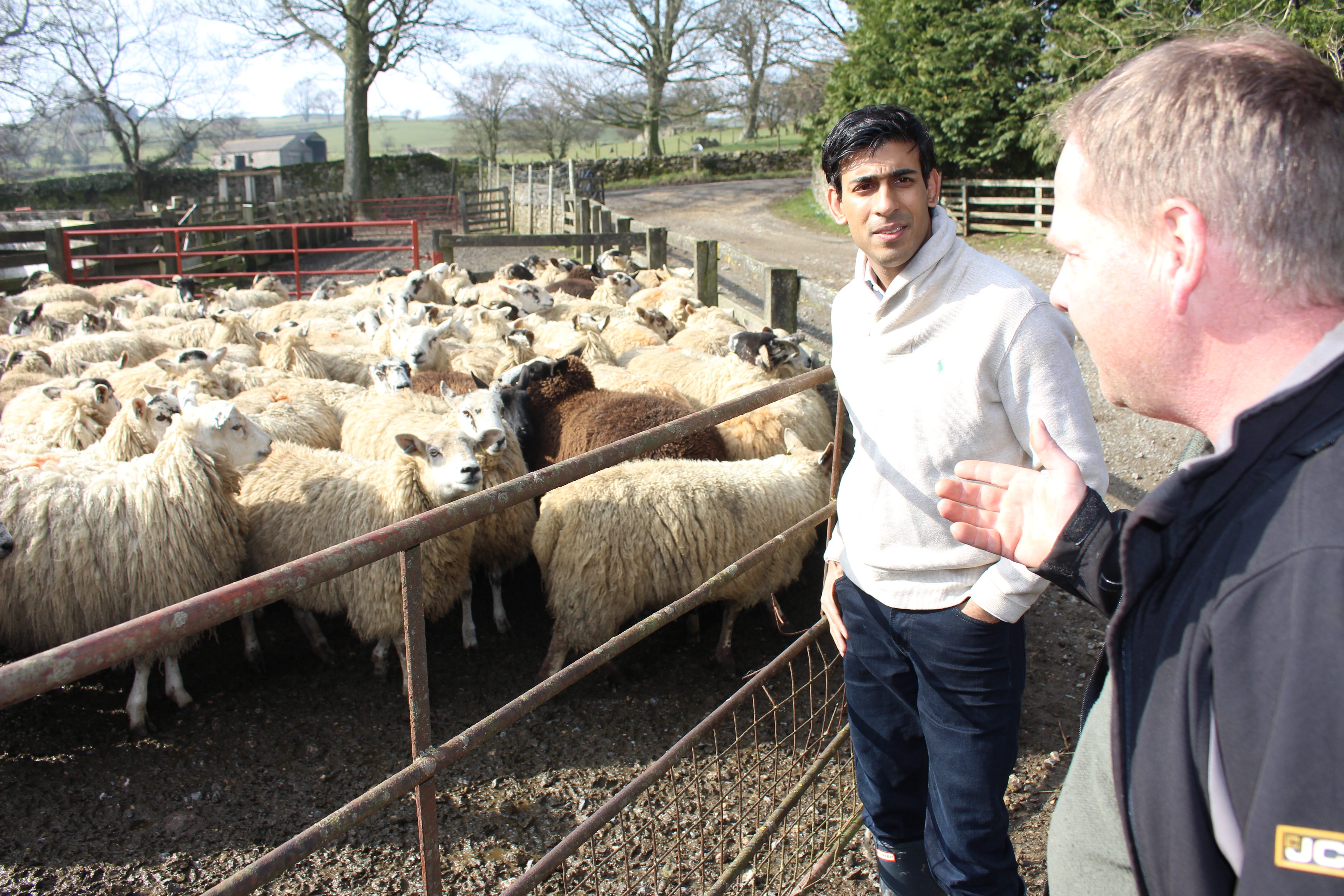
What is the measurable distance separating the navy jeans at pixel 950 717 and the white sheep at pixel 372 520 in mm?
2588

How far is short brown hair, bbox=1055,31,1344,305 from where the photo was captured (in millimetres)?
751

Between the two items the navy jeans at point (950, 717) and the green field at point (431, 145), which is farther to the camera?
the green field at point (431, 145)

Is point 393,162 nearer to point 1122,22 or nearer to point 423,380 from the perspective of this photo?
point 1122,22

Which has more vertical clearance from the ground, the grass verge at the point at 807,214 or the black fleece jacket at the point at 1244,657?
the grass verge at the point at 807,214

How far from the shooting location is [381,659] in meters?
4.08

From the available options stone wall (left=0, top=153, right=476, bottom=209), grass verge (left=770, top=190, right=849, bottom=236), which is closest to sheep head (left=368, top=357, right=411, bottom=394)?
grass verge (left=770, top=190, right=849, bottom=236)

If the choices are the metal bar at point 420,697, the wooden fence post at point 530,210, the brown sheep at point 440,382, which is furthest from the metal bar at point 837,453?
the wooden fence post at point 530,210

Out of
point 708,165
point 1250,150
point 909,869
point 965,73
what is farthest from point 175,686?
point 708,165

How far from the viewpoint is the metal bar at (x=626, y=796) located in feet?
5.73

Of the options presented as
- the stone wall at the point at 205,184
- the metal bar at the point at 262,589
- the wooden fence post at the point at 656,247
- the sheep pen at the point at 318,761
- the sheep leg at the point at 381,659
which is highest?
the stone wall at the point at 205,184

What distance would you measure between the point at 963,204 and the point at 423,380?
1625cm

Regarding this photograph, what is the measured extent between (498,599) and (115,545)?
1860mm

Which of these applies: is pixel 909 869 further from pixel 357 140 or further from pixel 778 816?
pixel 357 140

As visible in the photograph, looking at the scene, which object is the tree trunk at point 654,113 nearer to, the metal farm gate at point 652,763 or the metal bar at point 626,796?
the metal farm gate at point 652,763
